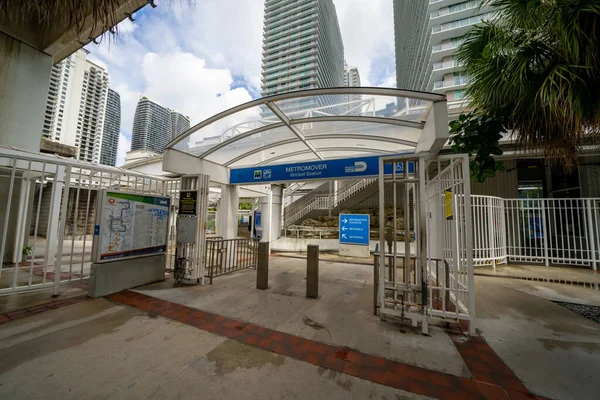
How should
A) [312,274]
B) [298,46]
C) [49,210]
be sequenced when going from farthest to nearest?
[298,46] < [49,210] < [312,274]

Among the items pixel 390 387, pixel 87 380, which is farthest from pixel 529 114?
pixel 87 380

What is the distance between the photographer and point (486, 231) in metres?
7.35

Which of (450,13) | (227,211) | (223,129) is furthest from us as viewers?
(450,13)

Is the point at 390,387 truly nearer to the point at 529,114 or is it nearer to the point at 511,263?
the point at 529,114

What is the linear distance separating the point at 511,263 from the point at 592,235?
7.03 ft

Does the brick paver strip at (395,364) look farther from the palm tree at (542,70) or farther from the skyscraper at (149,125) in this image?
the skyscraper at (149,125)

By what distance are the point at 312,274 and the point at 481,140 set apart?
3612 millimetres

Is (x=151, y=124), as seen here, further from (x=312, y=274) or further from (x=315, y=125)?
(x=312, y=274)

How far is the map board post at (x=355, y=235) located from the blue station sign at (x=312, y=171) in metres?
3.99

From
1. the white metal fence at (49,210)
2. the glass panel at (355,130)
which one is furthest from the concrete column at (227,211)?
the glass panel at (355,130)

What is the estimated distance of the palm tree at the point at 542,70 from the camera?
2.75m

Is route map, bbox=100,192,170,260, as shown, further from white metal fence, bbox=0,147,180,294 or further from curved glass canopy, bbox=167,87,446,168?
curved glass canopy, bbox=167,87,446,168

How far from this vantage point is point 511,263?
7727 millimetres

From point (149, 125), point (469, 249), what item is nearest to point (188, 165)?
point (469, 249)
